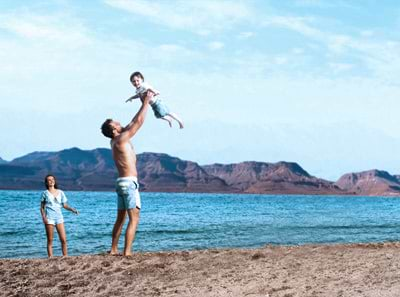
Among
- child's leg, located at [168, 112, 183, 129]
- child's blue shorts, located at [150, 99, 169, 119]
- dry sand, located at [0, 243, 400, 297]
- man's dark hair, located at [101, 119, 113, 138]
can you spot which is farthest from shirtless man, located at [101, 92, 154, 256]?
dry sand, located at [0, 243, 400, 297]

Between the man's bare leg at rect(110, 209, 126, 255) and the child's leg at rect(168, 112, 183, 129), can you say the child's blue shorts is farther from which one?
the man's bare leg at rect(110, 209, 126, 255)

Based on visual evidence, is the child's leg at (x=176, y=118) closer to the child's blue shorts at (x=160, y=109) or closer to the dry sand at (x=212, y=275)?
the child's blue shorts at (x=160, y=109)

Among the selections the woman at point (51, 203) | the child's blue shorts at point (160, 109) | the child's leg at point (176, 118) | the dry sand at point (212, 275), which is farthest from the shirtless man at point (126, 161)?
the woman at point (51, 203)

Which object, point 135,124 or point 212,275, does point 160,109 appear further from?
point 212,275

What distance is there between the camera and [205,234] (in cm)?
2678

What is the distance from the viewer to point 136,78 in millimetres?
9281

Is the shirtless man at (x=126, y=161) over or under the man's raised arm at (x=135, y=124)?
under

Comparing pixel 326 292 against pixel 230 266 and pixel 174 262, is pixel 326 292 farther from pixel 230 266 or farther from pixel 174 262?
pixel 174 262

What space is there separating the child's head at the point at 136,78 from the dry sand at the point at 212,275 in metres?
2.78

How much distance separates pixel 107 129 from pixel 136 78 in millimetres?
1137

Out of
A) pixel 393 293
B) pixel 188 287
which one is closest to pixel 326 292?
pixel 393 293

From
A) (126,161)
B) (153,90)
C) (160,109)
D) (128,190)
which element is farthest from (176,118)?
(128,190)

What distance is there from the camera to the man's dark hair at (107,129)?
392 inches

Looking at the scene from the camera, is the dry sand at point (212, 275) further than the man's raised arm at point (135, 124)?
No
